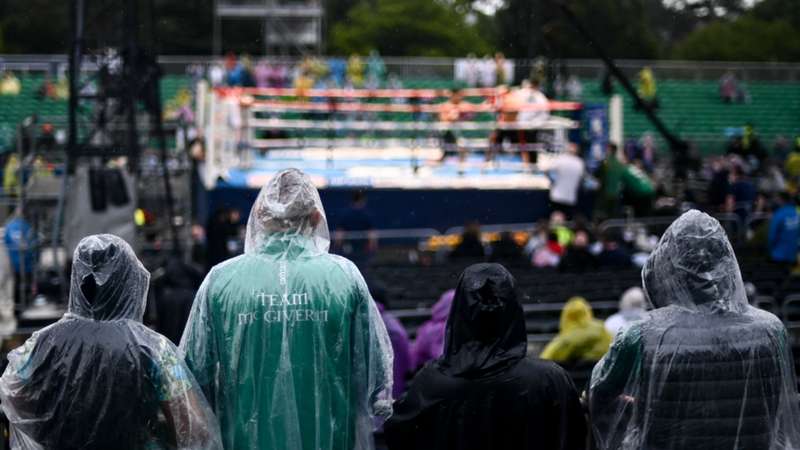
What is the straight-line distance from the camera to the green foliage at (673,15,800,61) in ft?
113

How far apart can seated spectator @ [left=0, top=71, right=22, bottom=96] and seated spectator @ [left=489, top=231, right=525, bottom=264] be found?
18162 mm

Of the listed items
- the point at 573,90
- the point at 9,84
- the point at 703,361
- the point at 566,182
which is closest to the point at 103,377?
the point at 703,361

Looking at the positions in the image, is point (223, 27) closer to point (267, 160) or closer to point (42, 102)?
point (42, 102)

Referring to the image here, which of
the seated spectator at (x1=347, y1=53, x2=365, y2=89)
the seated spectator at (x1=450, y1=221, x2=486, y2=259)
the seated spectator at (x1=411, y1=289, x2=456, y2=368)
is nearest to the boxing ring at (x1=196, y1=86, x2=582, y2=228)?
the seated spectator at (x1=450, y1=221, x2=486, y2=259)

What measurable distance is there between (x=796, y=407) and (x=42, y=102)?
26.8 metres

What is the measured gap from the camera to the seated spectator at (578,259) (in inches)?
434

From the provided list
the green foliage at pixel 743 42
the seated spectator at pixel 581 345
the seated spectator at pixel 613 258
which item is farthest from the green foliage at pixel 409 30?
the seated spectator at pixel 581 345

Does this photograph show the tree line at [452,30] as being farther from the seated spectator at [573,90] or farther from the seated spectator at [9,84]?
the seated spectator at [9,84]

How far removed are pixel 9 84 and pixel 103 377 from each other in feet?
83.9

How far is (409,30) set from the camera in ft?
133

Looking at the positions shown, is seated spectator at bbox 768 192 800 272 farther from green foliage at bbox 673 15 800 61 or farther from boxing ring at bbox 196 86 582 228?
green foliage at bbox 673 15 800 61

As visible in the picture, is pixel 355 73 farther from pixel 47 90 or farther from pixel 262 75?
pixel 47 90

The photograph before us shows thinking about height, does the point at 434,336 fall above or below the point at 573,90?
below

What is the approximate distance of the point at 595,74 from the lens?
30.2 meters
